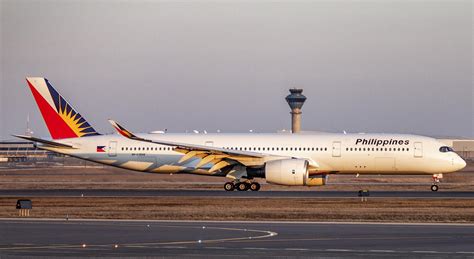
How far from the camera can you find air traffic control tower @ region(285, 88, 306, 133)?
18862 cm

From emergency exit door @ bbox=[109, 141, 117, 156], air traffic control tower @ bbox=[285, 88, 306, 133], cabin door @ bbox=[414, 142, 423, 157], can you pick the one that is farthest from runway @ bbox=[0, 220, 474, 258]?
air traffic control tower @ bbox=[285, 88, 306, 133]

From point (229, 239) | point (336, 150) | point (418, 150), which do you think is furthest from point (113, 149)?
point (229, 239)

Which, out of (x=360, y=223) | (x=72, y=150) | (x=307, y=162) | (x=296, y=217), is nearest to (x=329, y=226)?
(x=360, y=223)

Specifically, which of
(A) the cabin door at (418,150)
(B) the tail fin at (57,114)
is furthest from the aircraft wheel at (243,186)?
(B) the tail fin at (57,114)

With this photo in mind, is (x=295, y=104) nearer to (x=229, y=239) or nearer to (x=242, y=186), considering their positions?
(x=242, y=186)

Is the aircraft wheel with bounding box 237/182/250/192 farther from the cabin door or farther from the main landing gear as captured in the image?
the cabin door

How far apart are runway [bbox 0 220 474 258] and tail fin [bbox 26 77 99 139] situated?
26776mm

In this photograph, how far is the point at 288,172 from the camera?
4984 centimetres

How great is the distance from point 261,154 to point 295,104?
5389 inches

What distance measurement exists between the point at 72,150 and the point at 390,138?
19.2 meters

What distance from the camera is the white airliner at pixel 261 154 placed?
52.9 meters

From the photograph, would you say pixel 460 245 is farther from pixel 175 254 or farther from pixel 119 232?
pixel 119 232

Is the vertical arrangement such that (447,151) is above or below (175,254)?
above

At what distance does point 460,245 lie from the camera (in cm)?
2281
